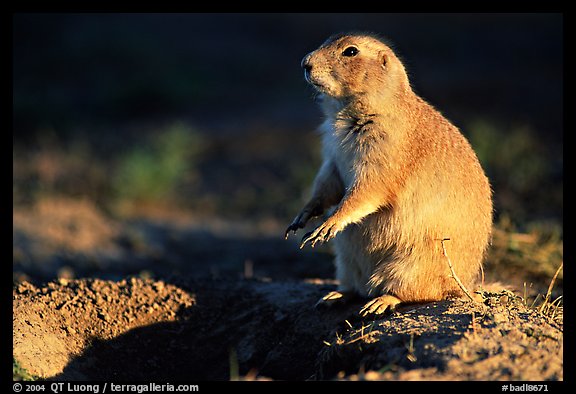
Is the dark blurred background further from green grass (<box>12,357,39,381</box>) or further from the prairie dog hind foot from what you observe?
green grass (<box>12,357,39,381</box>)

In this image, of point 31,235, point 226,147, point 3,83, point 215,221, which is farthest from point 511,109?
point 3,83

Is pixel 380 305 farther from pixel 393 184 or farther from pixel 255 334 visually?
pixel 255 334

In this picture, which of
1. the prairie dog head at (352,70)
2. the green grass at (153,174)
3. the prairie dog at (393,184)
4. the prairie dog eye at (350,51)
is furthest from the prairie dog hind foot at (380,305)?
the green grass at (153,174)

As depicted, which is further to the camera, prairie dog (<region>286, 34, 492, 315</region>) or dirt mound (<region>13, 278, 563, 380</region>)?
prairie dog (<region>286, 34, 492, 315</region>)

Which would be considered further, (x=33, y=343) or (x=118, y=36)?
(x=118, y=36)

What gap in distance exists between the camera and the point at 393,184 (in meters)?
4.76

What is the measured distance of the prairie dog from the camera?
4766mm

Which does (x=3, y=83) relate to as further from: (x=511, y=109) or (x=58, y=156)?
(x=511, y=109)

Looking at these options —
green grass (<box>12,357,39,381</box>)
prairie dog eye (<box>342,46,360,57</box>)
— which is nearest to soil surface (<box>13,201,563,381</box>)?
green grass (<box>12,357,39,381</box>)

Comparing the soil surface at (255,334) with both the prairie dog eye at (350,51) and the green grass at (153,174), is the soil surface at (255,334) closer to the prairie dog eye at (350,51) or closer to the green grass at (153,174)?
the prairie dog eye at (350,51)

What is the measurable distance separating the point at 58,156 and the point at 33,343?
7878 mm

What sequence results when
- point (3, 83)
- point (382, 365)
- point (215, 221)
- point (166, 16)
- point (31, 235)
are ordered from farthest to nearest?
point (166, 16) → point (215, 221) → point (31, 235) → point (3, 83) → point (382, 365)

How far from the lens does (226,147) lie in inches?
518

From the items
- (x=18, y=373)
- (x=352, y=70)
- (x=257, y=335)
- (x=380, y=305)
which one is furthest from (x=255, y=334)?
(x=352, y=70)
